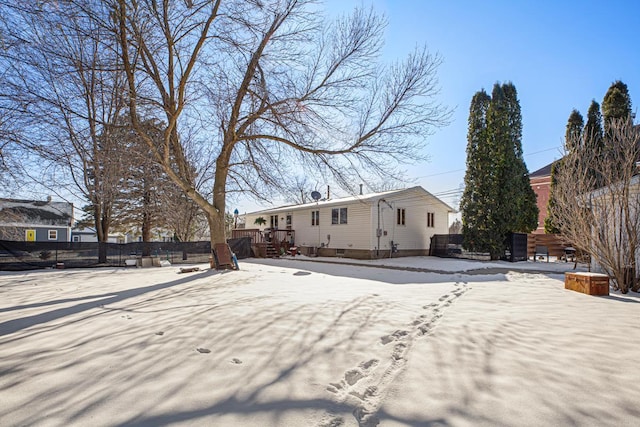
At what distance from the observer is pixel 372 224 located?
1730cm

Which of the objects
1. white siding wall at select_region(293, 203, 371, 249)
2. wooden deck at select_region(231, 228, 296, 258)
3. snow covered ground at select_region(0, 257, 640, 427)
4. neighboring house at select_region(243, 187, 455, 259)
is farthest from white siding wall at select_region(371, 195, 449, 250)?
snow covered ground at select_region(0, 257, 640, 427)

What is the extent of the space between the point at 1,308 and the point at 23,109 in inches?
168

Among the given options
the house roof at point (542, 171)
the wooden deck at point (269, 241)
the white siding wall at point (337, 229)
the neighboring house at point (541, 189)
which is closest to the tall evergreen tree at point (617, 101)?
the neighboring house at point (541, 189)

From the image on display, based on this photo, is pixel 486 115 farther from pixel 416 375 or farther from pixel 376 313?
pixel 416 375

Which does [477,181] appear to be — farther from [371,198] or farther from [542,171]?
[542,171]

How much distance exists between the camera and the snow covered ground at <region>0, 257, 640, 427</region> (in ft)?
7.43

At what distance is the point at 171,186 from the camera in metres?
19.2

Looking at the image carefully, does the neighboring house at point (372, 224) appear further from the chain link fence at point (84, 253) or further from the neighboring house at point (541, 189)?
the neighboring house at point (541, 189)

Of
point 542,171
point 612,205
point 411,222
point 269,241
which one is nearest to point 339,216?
point 411,222

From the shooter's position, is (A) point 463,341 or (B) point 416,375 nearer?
(B) point 416,375

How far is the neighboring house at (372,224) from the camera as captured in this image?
17531 mm

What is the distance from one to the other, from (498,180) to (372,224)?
6.65m

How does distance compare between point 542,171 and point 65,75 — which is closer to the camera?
point 65,75

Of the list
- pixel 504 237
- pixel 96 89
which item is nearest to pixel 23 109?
pixel 96 89
